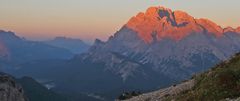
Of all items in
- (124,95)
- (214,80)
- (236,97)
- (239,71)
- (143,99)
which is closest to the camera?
(236,97)

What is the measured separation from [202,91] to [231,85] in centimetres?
319

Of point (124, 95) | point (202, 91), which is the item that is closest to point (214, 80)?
point (202, 91)

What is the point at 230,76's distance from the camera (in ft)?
121

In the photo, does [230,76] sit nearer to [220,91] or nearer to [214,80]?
[220,91]

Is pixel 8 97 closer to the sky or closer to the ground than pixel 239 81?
closer to the sky

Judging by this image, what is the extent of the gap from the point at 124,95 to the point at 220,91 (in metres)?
50.6

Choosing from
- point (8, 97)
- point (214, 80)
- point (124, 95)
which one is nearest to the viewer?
point (214, 80)

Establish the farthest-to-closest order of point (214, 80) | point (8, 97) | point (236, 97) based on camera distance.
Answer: point (8, 97)
point (214, 80)
point (236, 97)

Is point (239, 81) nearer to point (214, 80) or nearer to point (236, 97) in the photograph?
point (236, 97)

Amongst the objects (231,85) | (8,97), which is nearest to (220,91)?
(231,85)

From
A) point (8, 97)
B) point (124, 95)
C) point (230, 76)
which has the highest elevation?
point (8, 97)

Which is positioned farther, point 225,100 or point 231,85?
point 231,85

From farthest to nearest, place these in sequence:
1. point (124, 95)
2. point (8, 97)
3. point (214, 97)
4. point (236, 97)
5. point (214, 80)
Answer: point (8, 97) → point (124, 95) → point (214, 80) → point (214, 97) → point (236, 97)

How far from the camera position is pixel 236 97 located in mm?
33719
